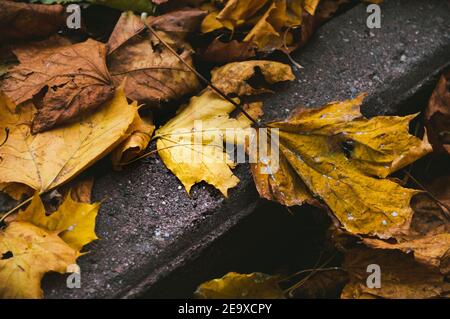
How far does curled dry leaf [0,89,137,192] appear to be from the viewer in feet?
4.72

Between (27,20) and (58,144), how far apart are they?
0.37 meters

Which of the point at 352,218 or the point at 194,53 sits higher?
the point at 194,53

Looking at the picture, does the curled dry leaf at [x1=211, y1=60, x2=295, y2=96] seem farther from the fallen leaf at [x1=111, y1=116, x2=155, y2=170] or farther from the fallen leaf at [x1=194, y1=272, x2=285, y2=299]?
the fallen leaf at [x1=194, y1=272, x2=285, y2=299]

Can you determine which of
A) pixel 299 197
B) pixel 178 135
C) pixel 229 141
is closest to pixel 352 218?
pixel 299 197

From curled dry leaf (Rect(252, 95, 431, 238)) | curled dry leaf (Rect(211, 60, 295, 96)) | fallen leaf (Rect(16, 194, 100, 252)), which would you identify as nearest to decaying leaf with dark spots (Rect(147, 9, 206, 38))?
curled dry leaf (Rect(211, 60, 295, 96))

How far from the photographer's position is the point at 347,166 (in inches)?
59.7

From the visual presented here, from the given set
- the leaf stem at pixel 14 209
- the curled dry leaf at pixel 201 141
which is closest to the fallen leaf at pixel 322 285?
the curled dry leaf at pixel 201 141

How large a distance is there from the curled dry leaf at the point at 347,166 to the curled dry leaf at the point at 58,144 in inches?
13.4

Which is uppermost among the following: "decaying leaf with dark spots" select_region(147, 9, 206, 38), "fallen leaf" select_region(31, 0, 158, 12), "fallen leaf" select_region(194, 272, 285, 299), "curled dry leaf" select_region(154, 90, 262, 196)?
"fallen leaf" select_region(31, 0, 158, 12)

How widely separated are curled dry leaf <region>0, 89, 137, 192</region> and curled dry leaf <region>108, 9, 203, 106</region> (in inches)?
3.8

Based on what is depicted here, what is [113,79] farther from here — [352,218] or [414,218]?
[414,218]

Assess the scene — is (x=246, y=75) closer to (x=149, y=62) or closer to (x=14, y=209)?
(x=149, y=62)

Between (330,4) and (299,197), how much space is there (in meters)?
0.70

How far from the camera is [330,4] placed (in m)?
1.91
